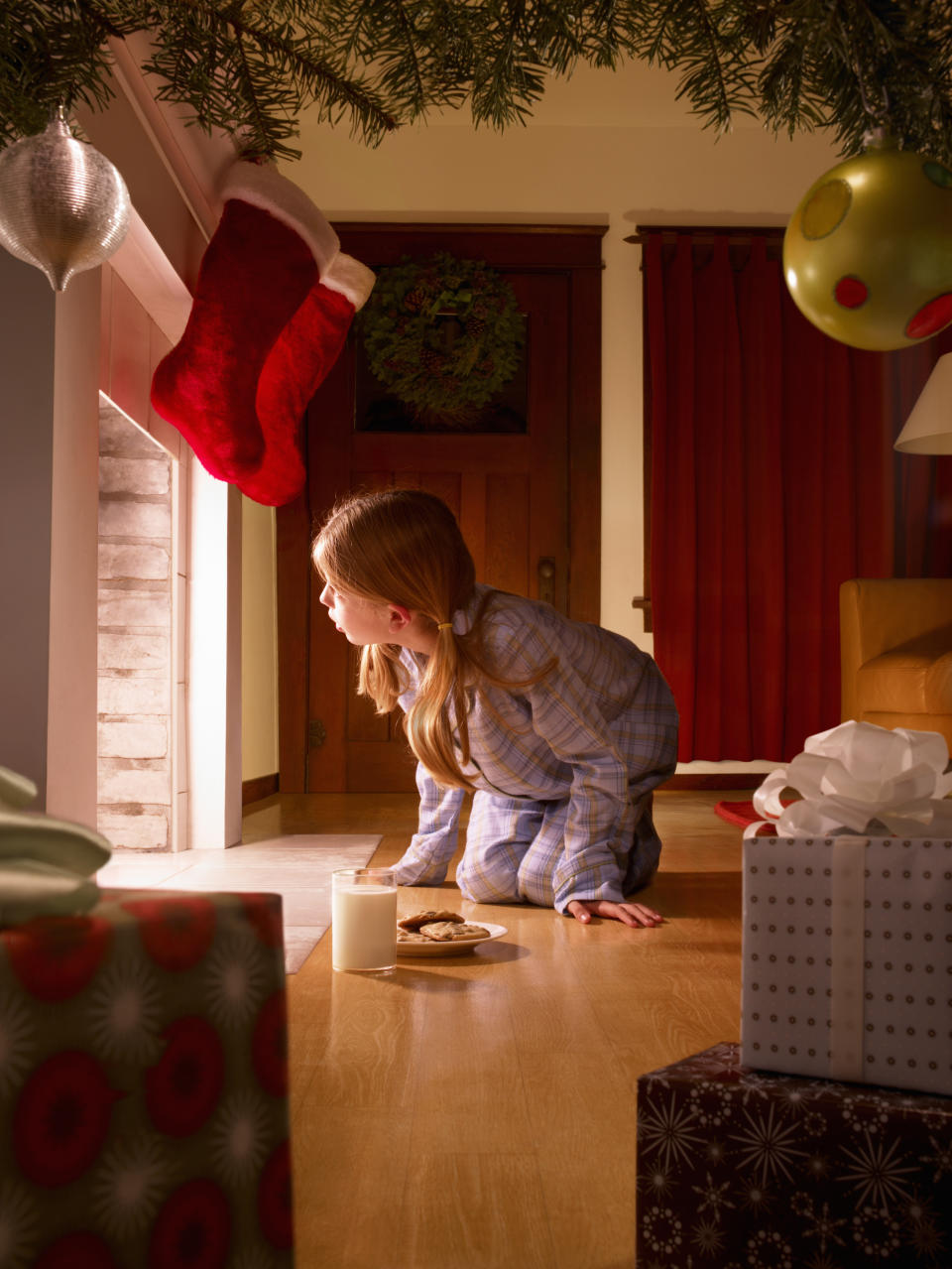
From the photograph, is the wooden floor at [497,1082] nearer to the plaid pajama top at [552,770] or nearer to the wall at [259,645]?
the plaid pajama top at [552,770]

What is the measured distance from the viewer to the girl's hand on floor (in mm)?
1826

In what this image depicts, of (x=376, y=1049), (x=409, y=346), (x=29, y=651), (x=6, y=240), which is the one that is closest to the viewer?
Answer: (x=6, y=240)

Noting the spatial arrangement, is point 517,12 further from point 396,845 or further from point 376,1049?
point 396,845

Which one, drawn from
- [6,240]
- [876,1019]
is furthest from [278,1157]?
[6,240]

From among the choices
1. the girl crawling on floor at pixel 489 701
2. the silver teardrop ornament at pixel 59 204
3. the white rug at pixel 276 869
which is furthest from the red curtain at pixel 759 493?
the silver teardrop ornament at pixel 59 204

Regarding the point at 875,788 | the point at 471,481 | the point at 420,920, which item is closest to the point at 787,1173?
the point at 875,788

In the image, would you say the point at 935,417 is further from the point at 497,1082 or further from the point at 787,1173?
the point at 787,1173

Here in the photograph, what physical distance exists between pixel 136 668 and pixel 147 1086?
236 centimetres

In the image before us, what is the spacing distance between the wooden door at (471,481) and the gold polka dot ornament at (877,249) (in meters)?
3.50

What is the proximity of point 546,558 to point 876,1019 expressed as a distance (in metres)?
3.63

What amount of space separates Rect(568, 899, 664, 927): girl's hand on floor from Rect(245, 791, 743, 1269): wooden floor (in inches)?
0.9

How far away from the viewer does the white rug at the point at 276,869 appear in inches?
77.4

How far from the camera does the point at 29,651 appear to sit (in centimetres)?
146

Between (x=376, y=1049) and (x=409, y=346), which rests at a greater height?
(x=409, y=346)
